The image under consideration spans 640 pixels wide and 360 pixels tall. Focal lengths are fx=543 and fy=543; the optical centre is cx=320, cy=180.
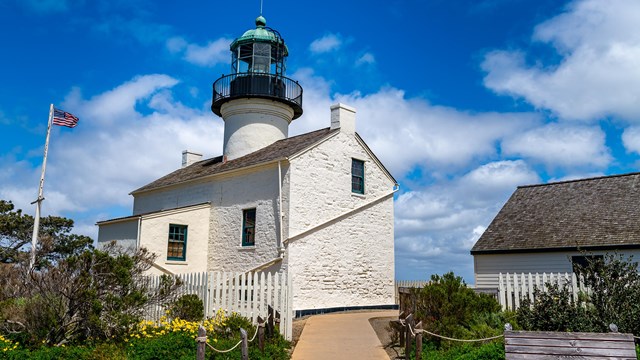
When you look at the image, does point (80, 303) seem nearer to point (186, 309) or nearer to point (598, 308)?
point (186, 309)

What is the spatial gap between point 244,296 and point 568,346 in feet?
27.5

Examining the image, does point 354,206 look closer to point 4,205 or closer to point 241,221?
point 241,221

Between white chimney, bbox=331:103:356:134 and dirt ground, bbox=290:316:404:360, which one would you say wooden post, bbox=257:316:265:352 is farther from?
white chimney, bbox=331:103:356:134

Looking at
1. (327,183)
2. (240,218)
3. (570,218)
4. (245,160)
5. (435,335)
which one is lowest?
(435,335)

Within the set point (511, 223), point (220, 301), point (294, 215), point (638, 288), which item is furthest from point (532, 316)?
point (511, 223)

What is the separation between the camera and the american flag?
18203mm

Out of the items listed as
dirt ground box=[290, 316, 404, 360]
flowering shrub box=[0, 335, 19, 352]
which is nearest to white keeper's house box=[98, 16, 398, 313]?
dirt ground box=[290, 316, 404, 360]

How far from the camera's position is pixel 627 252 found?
17688 mm

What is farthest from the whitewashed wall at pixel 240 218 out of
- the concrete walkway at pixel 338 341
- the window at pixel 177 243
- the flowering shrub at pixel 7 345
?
the flowering shrub at pixel 7 345

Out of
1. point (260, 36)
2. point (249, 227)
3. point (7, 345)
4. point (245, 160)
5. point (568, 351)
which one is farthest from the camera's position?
point (260, 36)

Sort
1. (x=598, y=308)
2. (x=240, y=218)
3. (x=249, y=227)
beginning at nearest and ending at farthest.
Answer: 1. (x=598, y=308)
2. (x=249, y=227)
3. (x=240, y=218)

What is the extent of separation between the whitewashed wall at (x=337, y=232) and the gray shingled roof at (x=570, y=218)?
3895 millimetres

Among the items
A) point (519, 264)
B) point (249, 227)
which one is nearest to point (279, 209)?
point (249, 227)

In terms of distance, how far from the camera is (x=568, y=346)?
6.66 m
